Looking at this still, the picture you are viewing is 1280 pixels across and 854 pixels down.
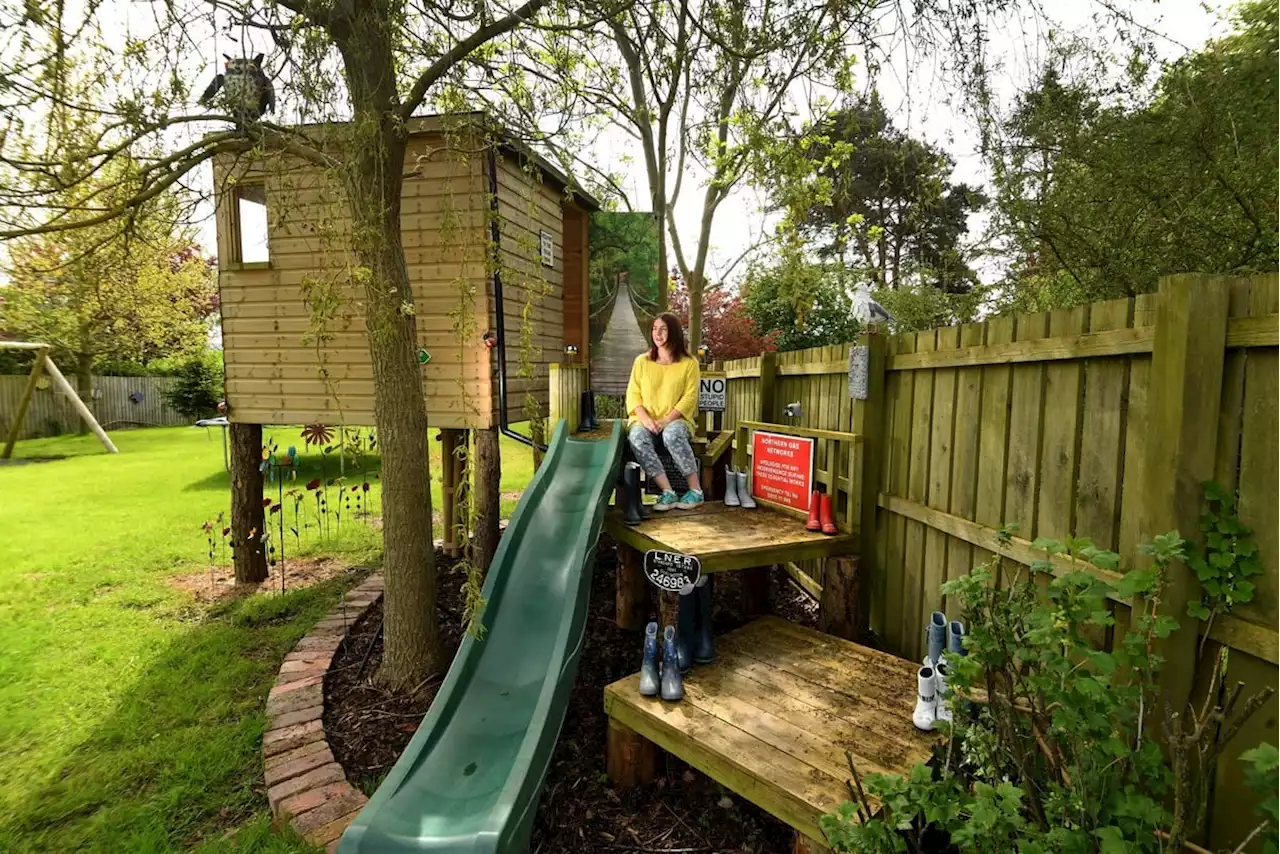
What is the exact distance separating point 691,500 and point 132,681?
3.87 meters

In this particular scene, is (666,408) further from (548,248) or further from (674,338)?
(548,248)

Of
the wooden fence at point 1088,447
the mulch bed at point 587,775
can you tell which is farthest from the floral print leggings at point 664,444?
the mulch bed at point 587,775

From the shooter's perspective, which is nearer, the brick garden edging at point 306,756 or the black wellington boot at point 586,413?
the brick garden edging at point 306,756

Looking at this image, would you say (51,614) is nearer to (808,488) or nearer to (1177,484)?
(808,488)

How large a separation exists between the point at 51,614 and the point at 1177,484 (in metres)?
7.46

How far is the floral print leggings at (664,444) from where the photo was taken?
4387 mm

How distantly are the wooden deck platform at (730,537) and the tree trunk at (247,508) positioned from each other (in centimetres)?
382

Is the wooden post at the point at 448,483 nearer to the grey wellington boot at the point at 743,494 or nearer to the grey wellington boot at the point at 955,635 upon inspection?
the grey wellington boot at the point at 743,494

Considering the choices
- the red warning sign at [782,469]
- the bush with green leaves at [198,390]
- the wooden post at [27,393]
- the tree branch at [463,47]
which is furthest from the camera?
the bush with green leaves at [198,390]

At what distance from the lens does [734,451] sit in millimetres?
4855

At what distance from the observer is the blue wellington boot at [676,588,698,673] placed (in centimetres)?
304

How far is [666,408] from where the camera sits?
14.8 ft

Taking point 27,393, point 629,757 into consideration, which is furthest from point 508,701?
point 27,393

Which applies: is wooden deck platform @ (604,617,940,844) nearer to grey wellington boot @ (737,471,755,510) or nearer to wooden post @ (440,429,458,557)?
grey wellington boot @ (737,471,755,510)
